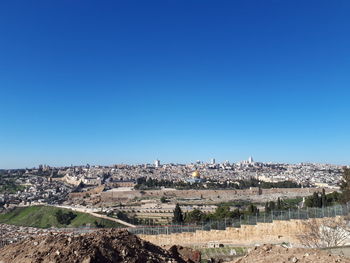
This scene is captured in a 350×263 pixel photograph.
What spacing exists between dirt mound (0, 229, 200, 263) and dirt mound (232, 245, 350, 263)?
2.05 meters

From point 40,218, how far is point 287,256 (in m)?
65.6

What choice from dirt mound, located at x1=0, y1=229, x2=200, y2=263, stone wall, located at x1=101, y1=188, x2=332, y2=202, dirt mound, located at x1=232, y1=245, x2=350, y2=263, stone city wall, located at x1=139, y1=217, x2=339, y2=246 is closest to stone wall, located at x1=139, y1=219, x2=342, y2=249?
stone city wall, located at x1=139, y1=217, x2=339, y2=246

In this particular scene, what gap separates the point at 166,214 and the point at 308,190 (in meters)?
39.9

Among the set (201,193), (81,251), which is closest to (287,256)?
(81,251)

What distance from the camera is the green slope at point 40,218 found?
52912 millimetres

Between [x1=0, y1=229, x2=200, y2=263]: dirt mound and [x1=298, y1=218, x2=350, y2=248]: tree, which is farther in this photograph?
[x1=298, y1=218, x2=350, y2=248]: tree

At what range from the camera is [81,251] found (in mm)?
6176

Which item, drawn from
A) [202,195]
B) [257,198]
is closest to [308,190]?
[257,198]

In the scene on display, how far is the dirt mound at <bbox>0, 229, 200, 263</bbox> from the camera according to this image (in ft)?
19.9

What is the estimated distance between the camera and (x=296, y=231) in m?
19.6

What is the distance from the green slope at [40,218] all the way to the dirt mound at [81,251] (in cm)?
4177

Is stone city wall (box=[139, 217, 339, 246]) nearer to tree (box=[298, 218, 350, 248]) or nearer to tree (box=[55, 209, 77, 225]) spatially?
tree (box=[298, 218, 350, 248])

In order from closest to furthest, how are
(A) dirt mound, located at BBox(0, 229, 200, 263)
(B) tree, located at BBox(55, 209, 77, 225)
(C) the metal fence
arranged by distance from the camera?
(A) dirt mound, located at BBox(0, 229, 200, 263)
(C) the metal fence
(B) tree, located at BBox(55, 209, 77, 225)

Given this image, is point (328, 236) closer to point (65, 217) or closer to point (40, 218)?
point (65, 217)
